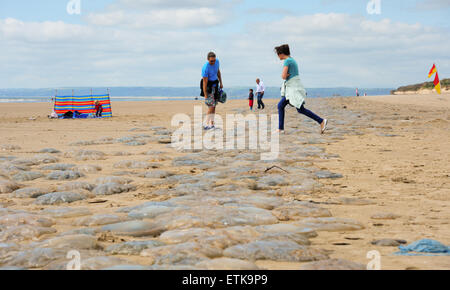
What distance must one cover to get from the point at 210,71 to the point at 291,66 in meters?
2.13

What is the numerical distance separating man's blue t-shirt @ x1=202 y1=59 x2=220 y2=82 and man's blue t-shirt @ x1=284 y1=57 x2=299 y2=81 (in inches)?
79.6

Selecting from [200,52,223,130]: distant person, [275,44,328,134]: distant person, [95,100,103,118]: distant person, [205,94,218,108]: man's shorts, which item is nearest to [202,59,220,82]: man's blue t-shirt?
[200,52,223,130]: distant person

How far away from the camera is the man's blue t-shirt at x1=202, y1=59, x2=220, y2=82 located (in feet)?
35.9

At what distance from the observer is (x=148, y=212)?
3750mm

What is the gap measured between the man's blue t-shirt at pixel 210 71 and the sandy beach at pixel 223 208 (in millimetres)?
3770

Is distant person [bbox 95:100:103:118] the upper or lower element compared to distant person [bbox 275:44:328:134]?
lower

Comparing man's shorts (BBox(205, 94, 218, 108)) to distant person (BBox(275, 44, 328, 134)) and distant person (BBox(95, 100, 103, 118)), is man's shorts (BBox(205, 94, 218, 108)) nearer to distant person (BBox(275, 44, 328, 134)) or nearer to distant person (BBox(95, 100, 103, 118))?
distant person (BBox(275, 44, 328, 134))

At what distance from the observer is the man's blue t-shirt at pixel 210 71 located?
35.9ft

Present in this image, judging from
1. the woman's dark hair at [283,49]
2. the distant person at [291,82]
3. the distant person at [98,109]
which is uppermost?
the woman's dark hair at [283,49]

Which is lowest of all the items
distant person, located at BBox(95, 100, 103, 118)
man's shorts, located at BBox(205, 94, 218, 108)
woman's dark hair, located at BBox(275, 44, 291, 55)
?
distant person, located at BBox(95, 100, 103, 118)

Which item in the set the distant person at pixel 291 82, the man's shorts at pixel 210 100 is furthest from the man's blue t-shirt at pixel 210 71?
the distant person at pixel 291 82

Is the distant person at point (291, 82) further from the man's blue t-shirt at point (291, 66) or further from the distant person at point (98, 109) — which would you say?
the distant person at point (98, 109)
